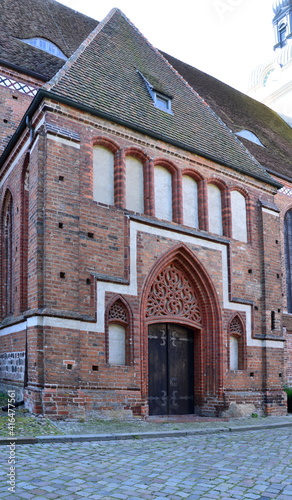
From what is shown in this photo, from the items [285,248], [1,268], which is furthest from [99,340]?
[285,248]

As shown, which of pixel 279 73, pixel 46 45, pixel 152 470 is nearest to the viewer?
pixel 152 470

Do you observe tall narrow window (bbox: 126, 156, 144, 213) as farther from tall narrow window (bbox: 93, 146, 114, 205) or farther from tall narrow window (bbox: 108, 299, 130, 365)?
tall narrow window (bbox: 108, 299, 130, 365)

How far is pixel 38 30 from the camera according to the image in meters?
18.1

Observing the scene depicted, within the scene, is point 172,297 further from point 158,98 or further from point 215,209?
point 158,98

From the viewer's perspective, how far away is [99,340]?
10.9 m

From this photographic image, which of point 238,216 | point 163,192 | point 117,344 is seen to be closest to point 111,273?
point 117,344

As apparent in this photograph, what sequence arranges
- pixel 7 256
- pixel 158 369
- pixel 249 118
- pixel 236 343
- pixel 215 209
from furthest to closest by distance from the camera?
pixel 249 118
pixel 215 209
pixel 236 343
pixel 7 256
pixel 158 369

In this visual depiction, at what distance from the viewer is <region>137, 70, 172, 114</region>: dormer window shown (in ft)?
48.4

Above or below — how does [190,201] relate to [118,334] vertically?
above

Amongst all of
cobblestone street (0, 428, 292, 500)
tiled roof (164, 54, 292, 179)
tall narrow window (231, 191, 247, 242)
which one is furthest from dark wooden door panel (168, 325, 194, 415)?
tiled roof (164, 54, 292, 179)

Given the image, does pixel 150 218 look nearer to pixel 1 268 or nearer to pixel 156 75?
pixel 1 268

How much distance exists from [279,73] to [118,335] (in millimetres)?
33285

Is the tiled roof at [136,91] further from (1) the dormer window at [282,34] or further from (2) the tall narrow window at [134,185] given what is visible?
(1) the dormer window at [282,34]

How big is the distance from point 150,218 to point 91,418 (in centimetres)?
483
